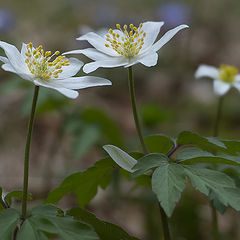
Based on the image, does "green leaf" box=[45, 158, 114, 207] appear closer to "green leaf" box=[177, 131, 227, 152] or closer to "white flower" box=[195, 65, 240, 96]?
"green leaf" box=[177, 131, 227, 152]

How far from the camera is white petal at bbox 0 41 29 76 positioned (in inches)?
56.1

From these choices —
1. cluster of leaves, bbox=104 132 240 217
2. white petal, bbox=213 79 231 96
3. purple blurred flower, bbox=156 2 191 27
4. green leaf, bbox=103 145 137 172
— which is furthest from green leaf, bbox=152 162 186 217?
purple blurred flower, bbox=156 2 191 27

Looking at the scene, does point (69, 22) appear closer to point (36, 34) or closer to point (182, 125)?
point (36, 34)

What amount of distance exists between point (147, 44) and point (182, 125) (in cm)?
305

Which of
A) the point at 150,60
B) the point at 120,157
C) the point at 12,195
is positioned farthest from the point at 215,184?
the point at 12,195

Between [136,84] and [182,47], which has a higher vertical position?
Answer: [182,47]

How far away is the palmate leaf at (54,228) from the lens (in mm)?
1189

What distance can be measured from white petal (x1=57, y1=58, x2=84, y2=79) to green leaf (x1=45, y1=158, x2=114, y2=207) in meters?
0.32

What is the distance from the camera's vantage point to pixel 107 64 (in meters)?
1.53

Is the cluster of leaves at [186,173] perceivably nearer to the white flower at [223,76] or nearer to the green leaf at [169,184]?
the green leaf at [169,184]

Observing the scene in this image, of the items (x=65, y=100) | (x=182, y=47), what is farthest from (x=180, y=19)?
(x=65, y=100)

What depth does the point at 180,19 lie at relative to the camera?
20.2ft

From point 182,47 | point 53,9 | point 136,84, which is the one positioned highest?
point 53,9

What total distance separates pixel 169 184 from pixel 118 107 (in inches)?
158
